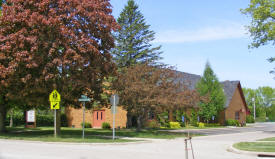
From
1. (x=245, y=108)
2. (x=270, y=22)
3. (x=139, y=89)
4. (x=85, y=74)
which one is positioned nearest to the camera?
(x=85, y=74)

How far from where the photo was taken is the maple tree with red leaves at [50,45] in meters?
19.0

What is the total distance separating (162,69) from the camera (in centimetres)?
2556

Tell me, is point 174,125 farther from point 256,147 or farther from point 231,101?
point 256,147

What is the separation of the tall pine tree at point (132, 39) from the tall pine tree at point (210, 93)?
10.8m

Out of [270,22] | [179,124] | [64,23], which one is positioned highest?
[270,22]

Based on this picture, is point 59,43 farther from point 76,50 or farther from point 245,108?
point 245,108

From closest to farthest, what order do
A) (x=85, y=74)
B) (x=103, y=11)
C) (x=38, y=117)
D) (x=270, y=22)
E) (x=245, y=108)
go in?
(x=85, y=74), (x=103, y=11), (x=270, y=22), (x=38, y=117), (x=245, y=108)

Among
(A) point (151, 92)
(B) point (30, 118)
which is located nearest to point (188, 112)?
(B) point (30, 118)

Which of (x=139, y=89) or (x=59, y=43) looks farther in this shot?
(x=139, y=89)

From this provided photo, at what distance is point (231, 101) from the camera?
52406 mm

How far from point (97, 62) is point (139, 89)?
429 centimetres

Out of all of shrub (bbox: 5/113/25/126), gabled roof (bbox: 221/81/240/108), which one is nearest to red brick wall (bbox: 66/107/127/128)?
shrub (bbox: 5/113/25/126)

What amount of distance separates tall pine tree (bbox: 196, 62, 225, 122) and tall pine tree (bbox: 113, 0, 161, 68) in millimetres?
10793

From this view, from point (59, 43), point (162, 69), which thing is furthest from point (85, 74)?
point (162, 69)
